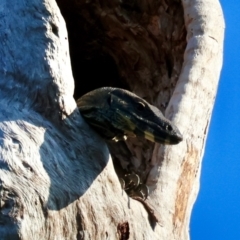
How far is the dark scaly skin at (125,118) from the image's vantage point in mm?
3043

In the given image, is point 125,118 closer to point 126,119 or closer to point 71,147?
point 126,119

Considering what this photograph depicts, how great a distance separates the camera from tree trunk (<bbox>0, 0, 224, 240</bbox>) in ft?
8.97

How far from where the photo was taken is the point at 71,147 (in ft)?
9.56

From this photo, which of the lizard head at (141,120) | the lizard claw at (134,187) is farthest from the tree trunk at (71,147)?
the lizard head at (141,120)

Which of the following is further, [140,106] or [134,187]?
[134,187]

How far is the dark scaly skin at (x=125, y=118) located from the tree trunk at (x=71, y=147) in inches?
3.4

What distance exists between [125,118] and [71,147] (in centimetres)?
28

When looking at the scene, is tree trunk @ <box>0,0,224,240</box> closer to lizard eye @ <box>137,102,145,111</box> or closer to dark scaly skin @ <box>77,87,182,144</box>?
dark scaly skin @ <box>77,87,182,144</box>

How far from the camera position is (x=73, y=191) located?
2.83 metres

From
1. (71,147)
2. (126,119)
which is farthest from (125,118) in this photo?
(71,147)

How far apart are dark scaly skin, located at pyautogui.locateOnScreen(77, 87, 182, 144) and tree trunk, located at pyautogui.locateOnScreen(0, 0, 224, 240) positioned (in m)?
0.09

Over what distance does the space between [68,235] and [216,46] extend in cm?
151

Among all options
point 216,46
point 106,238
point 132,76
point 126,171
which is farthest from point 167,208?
point 132,76

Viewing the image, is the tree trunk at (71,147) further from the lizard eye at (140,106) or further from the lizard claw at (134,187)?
the lizard eye at (140,106)
